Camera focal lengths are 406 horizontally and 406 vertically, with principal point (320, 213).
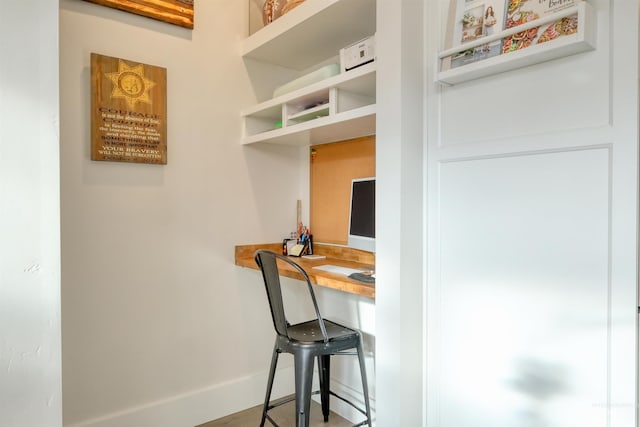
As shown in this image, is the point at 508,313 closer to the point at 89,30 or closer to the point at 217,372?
the point at 217,372

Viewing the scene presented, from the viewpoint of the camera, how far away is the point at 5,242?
1.16 metres

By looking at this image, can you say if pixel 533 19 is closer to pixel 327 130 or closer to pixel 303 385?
pixel 327 130

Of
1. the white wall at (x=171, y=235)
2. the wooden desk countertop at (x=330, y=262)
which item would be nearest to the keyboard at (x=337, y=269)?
the wooden desk countertop at (x=330, y=262)

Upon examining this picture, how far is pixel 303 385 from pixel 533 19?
5.25 feet

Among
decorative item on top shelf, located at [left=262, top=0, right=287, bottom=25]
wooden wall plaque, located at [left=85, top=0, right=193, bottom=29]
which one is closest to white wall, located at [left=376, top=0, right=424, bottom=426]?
decorative item on top shelf, located at [left=262, top=0, right=287, bottom=25]

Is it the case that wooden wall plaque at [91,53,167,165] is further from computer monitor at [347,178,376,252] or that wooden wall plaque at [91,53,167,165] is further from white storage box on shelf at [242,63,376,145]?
computer monitor at [347,178,376,252]

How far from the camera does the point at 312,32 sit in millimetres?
2131

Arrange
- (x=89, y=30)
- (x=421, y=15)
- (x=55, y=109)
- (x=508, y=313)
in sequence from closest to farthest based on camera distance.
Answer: (x=55, y=109) → (x=508, y=313) → (x=421, y=15) → (x=89, y=30)

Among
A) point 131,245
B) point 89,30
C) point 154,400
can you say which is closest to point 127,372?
point 154,400

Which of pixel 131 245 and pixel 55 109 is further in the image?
pixel 131 245

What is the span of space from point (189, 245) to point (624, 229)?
200 cm

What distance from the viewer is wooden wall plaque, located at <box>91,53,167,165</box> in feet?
6.54

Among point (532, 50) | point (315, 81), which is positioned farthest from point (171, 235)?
point (532, 50)

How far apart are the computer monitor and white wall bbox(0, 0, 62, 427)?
136 centimetres
